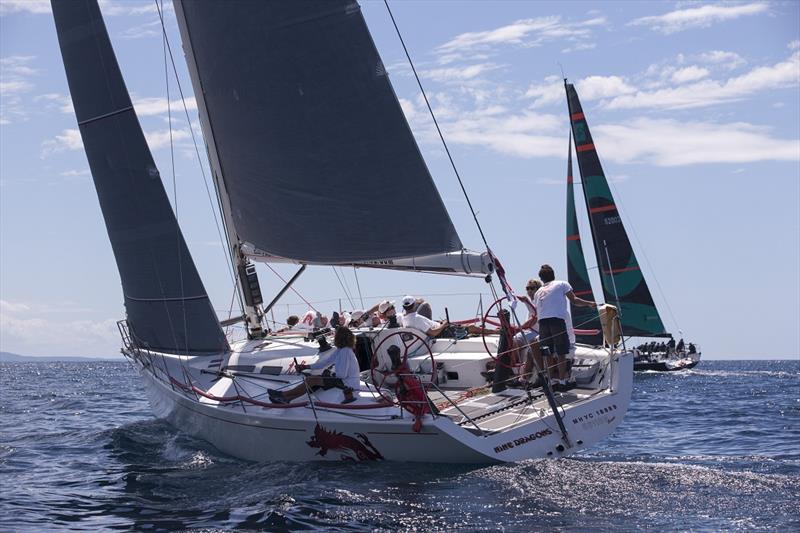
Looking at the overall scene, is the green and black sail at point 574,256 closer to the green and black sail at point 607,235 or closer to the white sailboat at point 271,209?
the green and black sail at point 607,235

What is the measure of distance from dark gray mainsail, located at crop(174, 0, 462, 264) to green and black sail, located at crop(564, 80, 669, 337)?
2288cm

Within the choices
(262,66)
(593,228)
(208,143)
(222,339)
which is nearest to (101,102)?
(208,143)

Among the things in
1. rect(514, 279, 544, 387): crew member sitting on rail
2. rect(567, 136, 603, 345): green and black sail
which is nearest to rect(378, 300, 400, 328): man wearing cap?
rect(514, 279, 544, 387): crew member sitting on rail

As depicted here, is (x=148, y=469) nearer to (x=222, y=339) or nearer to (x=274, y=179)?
(x=222, y=339)

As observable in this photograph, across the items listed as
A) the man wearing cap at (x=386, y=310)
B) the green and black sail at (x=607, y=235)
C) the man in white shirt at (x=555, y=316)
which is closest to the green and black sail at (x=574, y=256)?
the green and black sail at (x=607, y=235)

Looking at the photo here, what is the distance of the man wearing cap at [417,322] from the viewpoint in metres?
11.8

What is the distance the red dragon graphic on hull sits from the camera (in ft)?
30.5

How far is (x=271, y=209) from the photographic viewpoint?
12.9 meters

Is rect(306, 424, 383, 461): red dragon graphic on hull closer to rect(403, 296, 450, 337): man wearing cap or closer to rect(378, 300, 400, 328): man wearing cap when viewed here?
rect(403, 296, 450, 337): man wearing cap

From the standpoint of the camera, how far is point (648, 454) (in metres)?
11.9

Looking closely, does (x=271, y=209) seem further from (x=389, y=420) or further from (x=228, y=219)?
(x=389, y=420)

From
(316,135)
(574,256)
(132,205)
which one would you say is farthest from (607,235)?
(132,205)

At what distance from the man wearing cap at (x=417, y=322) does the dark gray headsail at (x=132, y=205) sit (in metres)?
2.55

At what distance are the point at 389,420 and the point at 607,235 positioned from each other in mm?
30007
